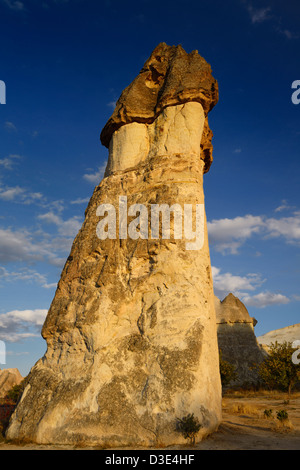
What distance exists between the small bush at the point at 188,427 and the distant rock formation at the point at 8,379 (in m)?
20.9

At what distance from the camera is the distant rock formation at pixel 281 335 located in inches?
2045

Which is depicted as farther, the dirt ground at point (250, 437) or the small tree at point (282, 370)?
the small tree at point (282, 370)

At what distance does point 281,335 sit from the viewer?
54.9 metres

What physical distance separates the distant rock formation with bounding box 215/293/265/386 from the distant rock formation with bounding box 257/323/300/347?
2604 centimetres

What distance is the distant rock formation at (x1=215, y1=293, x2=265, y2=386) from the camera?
84.9 ft

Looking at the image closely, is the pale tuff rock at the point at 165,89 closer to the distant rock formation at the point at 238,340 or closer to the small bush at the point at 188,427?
the small bush at the point at 188,427

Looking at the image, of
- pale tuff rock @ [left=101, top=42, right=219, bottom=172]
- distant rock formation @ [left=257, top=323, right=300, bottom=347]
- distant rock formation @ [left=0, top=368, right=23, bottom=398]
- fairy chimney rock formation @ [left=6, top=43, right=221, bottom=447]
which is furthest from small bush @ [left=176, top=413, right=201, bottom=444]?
distant rock formation @ [left=257, top=323, right=300, bottom=347]

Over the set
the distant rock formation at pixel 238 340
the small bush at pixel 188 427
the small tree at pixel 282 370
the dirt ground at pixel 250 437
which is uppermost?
the distant rock formation at pixel 238 340

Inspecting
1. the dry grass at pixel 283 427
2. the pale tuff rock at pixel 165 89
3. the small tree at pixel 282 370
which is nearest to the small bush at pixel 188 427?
the dry grass at pixel 283 427

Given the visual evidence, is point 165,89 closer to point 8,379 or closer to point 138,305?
point 138,305

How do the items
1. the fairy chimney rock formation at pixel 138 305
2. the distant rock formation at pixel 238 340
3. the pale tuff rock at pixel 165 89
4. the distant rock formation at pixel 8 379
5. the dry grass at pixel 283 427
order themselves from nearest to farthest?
the fairy chimney rock formation at pixel 138 305 → the dry grass at pixel 283 427 → the pale tuff rock at pixel 165 89 → the distant rock formation at pixel 8 379 → the distant rock formation at pixel 238 340
